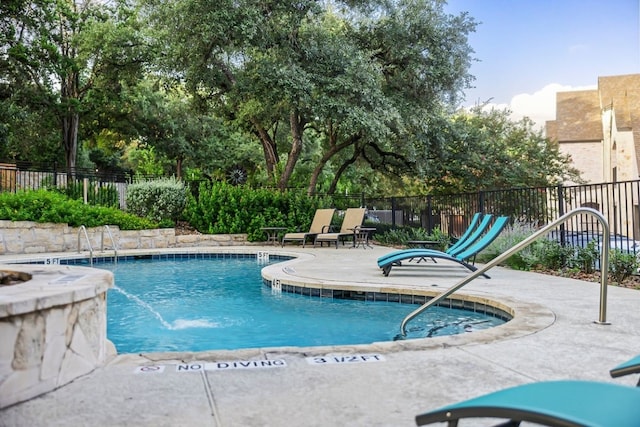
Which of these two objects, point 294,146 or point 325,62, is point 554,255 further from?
point 294,146

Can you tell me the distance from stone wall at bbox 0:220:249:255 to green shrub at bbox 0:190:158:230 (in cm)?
16

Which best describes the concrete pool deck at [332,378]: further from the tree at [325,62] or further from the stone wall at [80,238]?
the tree at [325,62]

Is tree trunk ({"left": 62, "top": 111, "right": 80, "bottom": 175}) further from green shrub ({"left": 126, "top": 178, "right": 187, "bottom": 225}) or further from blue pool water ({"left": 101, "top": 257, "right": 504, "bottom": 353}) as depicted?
blue pool water ({"left": 101, "top": 257, "right": 504, "bottom": 353})

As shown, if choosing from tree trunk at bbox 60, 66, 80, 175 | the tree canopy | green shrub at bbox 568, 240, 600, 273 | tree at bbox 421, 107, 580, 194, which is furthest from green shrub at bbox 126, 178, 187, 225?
green shrub at bbox 568, 240, 600, 273

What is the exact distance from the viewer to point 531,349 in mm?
3357

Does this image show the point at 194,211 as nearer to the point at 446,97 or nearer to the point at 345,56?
the point at 345,56

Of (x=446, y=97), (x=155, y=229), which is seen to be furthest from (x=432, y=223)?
(x=155, y=229)

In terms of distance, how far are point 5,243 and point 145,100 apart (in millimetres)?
12750

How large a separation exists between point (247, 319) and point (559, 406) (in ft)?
15.6

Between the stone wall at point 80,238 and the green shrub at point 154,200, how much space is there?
916 millimetres

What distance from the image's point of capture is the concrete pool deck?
2.28 metres

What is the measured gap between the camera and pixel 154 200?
1535cm

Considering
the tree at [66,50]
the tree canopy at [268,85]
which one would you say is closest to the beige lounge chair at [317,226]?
the tree canopy at [268,85]

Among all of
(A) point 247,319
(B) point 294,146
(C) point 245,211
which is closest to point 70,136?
(B) point 294,146
